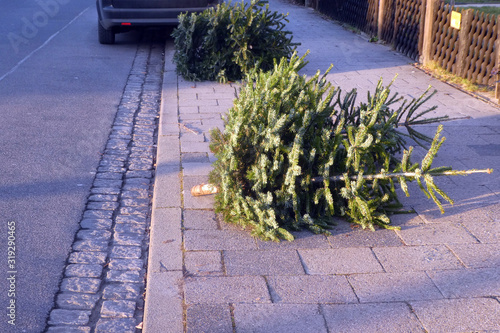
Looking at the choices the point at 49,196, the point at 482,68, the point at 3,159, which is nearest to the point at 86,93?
the point at 3,159

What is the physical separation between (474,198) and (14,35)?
37.3ft

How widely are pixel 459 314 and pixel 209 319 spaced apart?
4.60ft

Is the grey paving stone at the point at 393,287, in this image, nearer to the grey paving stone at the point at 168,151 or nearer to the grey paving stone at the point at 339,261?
the grey paving stone at the point at 339,261

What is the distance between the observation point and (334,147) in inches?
162

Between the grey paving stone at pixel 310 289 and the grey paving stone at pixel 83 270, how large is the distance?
1161 millimetres

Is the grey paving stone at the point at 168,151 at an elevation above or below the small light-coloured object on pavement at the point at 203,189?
below

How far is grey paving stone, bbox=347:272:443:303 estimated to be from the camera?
3275 millimetres

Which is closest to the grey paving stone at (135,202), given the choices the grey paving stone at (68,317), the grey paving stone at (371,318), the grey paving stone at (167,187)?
the grey paving stone at (167,187)

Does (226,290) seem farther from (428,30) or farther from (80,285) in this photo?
(428,30)

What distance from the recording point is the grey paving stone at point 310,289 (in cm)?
326

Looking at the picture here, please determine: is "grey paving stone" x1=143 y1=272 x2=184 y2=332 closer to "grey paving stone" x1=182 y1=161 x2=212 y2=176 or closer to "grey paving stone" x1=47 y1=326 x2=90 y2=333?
"grey paving stone" x1=47 y1=326 x2=90 y2=333

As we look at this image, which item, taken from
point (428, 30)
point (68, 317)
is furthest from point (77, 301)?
point (428, 30)

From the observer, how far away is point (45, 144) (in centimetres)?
603

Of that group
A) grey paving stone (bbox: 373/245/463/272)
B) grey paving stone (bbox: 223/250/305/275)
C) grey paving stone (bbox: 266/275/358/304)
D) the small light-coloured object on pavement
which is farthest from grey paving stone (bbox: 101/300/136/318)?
grey paving stone (bbox: 373/245/463/272)
